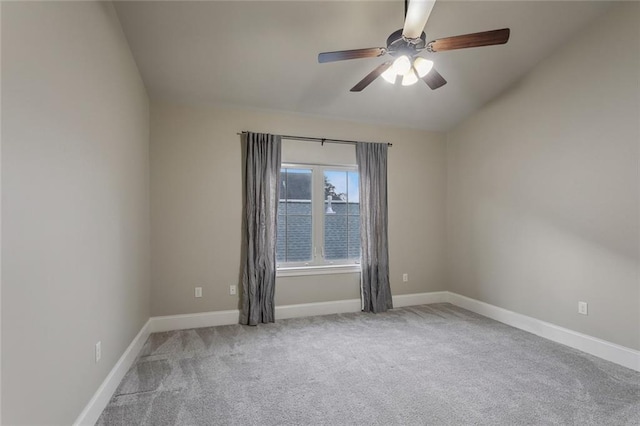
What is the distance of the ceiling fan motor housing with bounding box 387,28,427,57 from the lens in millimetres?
2256

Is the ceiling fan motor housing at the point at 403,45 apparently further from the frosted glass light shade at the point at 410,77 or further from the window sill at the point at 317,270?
the window sill at the point at 317,270

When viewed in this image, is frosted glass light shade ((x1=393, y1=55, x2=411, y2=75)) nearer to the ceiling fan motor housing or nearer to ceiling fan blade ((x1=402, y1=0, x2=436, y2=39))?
the ceiling fan motor housing

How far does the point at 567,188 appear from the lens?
125 inches

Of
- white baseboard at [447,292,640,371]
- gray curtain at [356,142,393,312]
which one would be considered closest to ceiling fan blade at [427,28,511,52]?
gray curtain at [356,142,393,312]

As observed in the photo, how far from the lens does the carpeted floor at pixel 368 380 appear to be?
204 cm

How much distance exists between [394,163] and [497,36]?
8.40ft

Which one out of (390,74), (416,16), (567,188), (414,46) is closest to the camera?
(416,16)

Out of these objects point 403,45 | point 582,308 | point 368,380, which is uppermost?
point 403,45

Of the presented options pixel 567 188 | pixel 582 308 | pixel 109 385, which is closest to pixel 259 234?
pixel 109 385

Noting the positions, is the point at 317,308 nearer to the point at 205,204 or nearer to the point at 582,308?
the point at 205,204

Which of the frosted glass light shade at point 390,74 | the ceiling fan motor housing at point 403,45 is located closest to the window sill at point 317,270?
the frosted glass light shade at point 390,74

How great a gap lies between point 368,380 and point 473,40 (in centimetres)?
257

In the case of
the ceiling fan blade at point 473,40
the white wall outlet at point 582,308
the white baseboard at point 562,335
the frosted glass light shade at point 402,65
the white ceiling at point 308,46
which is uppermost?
the white ceiling at point 308,46

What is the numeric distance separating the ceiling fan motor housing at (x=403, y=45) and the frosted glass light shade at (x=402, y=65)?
Answer: 0.04m
